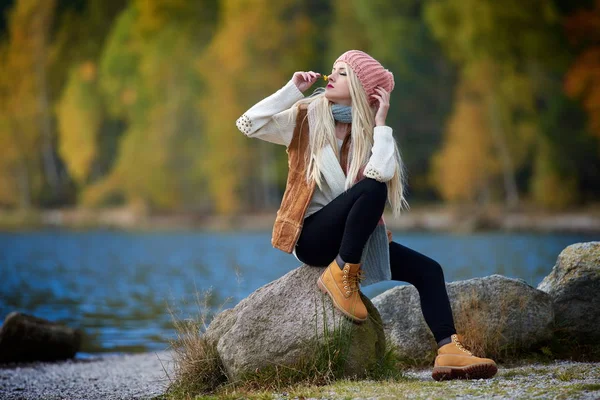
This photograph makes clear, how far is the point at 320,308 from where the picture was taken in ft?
15.1

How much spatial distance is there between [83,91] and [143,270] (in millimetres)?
20301

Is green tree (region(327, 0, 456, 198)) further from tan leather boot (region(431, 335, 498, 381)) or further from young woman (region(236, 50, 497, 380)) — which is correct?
tan leather boot (region(431, 335, 498, 381))

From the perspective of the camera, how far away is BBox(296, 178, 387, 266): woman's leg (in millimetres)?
4387

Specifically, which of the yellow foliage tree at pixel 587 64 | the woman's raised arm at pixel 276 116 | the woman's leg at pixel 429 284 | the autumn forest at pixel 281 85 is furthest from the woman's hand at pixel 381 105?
the yellow foliage tree at pixel 587 64

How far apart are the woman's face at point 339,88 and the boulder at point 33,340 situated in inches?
170

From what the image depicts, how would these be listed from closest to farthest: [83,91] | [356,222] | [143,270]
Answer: [356,222] < [143,270] < [83,91]

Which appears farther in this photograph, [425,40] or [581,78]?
[425,40]

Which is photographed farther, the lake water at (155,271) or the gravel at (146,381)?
the lake water at (155,271)

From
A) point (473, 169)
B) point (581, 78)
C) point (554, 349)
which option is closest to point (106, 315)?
point (554, 349)

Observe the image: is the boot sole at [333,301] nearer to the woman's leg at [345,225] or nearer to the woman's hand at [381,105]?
the woman's leg at [345,225]

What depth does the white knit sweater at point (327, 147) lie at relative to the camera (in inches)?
180

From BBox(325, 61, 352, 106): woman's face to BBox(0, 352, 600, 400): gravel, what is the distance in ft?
5.12

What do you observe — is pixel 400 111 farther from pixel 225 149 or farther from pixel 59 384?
pixel 59 384

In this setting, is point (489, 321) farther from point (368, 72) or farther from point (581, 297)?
point (368, 72)
